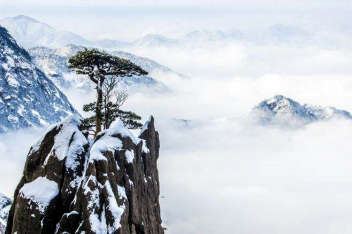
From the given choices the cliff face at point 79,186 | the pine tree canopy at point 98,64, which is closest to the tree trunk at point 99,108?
the pine tree canopy at point 98,64

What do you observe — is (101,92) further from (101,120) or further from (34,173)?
(34,173)

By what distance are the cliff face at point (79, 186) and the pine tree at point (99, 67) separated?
743 cm

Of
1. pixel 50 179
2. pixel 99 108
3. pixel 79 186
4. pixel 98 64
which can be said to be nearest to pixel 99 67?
pixel 98 64

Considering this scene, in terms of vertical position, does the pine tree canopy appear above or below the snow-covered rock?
above

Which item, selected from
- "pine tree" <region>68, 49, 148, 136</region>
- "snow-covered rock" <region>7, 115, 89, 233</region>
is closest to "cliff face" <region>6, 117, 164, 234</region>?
"snow-covered rock" <region>7, 115, 89, 233</region>

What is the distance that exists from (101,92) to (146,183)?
10872 millimetres

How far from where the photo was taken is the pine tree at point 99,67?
60.5 metres

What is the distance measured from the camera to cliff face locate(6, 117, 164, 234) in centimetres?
4741

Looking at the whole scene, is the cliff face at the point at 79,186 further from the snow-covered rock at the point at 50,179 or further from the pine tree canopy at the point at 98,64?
the pine tree canopy at the point at 98,64

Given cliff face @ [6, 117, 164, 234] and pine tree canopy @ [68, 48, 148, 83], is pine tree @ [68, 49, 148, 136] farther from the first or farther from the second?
cliff face @ [6, 117, 164, 234]

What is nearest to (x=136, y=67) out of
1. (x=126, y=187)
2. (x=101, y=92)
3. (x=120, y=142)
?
(x=101, y=92)

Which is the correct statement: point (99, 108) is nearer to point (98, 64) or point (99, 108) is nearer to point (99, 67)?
point (99, 67)

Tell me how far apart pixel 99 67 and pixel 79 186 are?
673 inches

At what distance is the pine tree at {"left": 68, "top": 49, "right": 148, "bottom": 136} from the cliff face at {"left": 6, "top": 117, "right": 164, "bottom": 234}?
24.4ft
